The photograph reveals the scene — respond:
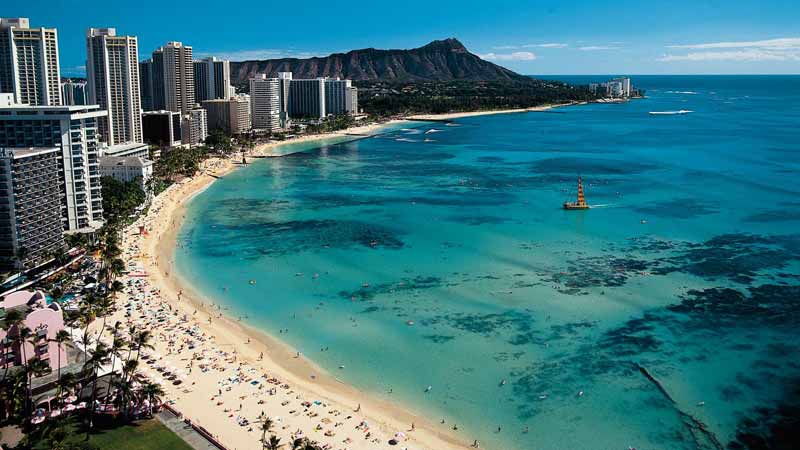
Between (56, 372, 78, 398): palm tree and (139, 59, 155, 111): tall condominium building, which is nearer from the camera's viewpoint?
(56, 372, 78, 398): palm tree

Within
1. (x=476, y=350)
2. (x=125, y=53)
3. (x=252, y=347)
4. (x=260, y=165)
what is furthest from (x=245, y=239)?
(x=125, y=53)

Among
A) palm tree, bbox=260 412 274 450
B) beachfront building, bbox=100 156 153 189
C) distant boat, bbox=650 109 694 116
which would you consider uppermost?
distant boat, bbox=650 109 694 116

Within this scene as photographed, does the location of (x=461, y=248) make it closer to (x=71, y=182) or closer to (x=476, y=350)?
(x=476, y=350)

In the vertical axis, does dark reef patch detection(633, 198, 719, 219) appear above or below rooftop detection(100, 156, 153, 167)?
Answer: below

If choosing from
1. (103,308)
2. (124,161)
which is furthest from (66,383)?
(124,161)

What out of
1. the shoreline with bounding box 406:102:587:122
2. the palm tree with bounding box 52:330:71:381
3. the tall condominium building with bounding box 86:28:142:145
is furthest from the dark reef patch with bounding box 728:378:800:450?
the shoreline with bounding box 406:102:587:122

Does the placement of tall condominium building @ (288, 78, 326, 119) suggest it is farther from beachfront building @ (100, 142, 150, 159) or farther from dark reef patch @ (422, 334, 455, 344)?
dark reef patch @ (422, 334, 455, 344)
